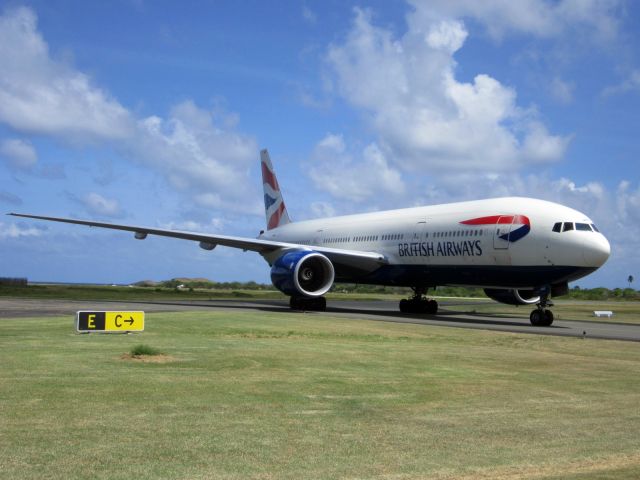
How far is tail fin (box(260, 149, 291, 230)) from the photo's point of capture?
145 feet

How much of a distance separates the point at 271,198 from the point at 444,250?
61.5 feet

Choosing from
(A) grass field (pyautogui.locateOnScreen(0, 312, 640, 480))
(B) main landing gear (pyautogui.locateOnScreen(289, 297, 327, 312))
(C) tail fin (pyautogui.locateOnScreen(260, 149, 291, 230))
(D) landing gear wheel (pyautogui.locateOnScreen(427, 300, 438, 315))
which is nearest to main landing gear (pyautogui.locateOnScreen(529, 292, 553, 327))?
(D) landing gear wheel (pyautogui.locateOnScreen(427, 300, 438, 315))

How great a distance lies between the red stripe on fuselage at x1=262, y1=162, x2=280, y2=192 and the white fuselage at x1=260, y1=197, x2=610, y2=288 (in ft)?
39.2

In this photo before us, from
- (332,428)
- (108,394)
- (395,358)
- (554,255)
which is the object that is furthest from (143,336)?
(554,255)

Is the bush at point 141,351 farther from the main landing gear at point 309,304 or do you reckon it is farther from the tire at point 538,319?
the main landing gear at point 309,304

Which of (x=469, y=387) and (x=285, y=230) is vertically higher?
(x=285, y=230)

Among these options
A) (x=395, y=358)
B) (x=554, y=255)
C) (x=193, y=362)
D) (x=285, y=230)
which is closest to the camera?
(x=193, y=362)

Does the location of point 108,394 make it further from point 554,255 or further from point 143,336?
point 554,255

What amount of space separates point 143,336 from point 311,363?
512 cm

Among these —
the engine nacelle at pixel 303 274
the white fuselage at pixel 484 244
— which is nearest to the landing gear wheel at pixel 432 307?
the white fuselage at pixel 484 244

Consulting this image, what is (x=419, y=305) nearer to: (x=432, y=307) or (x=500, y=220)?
(x=432, y=307)

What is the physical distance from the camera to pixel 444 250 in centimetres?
2828

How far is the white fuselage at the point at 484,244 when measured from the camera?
80.6ft

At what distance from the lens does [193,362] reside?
11.6m
